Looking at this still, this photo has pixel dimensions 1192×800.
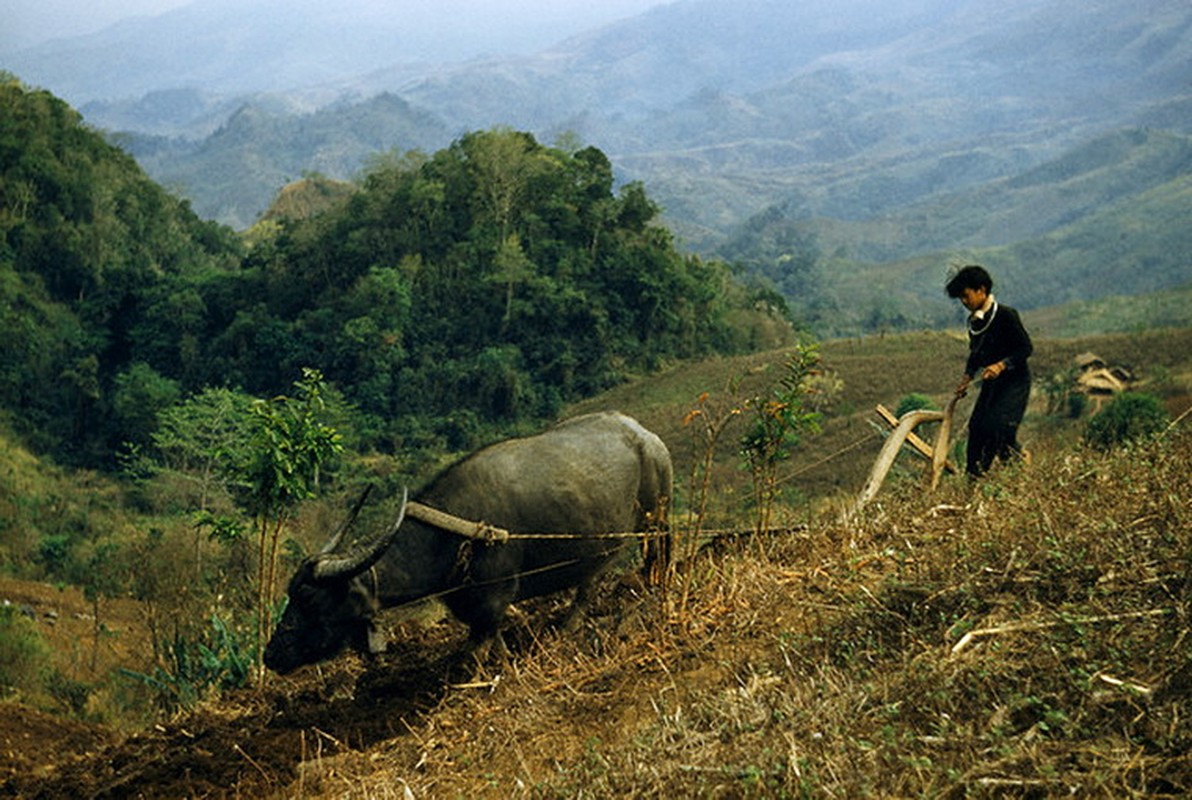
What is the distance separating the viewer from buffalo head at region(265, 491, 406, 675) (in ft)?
17.0

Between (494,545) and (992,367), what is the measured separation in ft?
9.79

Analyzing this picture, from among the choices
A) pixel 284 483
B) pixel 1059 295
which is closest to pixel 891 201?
pixel 1059 295

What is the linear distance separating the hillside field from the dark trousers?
0.92ft

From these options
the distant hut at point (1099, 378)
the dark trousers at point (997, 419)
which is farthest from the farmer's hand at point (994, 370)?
the distant hut at point (1099, 378)

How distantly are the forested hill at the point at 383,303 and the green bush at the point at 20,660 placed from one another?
2219 cm

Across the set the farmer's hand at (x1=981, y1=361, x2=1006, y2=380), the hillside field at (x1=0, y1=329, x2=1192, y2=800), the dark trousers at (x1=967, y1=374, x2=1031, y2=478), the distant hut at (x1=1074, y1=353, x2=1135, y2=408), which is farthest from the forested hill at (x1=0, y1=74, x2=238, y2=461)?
the farmer's hand at (x1=981, y1=361, x2=1006, y2=380)

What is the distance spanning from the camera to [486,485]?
5.61 metres

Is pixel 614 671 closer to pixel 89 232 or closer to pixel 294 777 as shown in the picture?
pixel 294 777

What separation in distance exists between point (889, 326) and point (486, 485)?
229 feet

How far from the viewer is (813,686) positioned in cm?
345

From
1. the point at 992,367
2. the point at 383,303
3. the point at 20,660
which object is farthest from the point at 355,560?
the point at 383,303

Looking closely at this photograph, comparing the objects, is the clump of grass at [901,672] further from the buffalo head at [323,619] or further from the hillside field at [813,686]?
the buffalo head at [323,619]

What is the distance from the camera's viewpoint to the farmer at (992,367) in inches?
219

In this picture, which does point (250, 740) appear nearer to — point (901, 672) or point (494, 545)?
point (494, 545)
